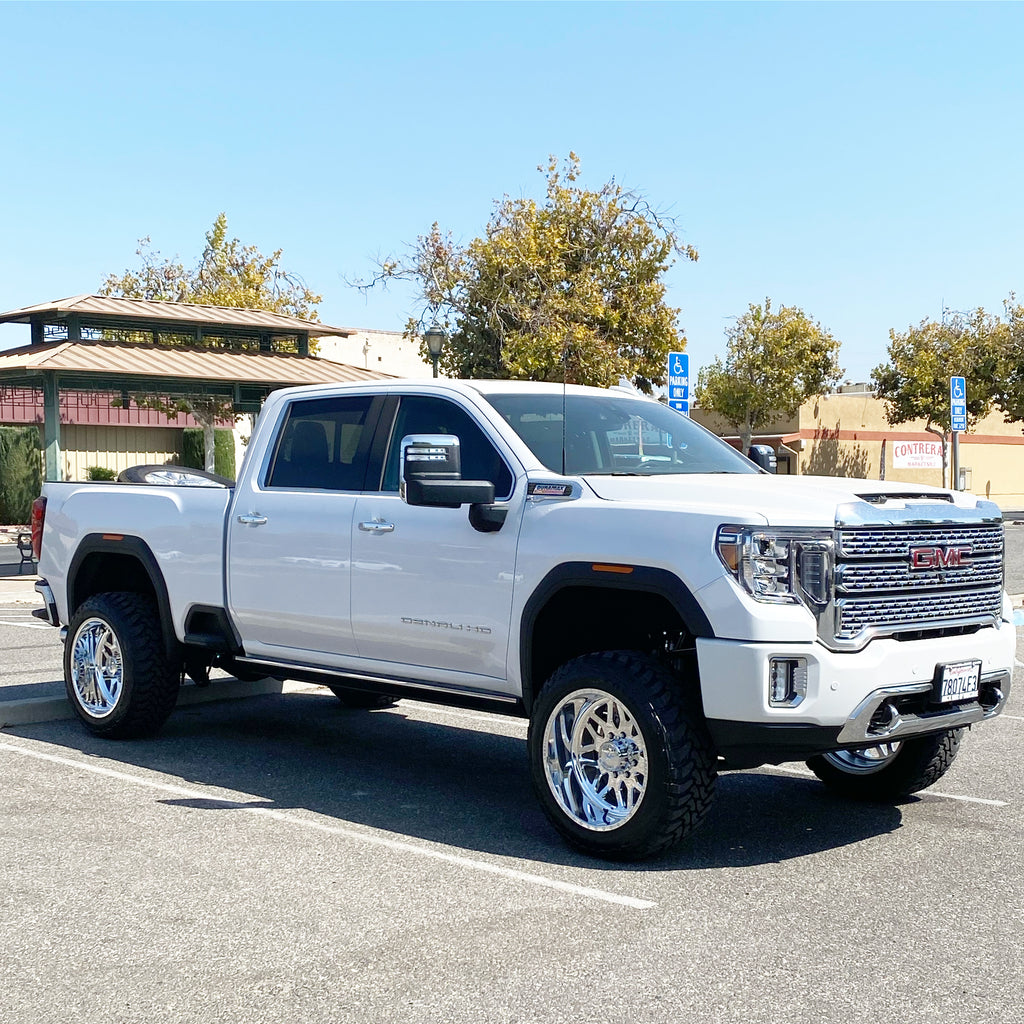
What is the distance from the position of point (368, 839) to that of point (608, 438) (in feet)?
7.70

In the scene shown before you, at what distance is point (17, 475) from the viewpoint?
3634cm

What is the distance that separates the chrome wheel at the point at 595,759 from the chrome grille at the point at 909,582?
3.33 ft

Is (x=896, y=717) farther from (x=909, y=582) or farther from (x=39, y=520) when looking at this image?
(x=39, y=520)

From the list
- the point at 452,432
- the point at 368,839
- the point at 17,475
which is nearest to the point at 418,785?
the point at 368,839

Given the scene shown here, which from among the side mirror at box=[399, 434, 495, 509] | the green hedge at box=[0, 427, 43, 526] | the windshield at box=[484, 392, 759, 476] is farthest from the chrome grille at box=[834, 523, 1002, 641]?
the green hedge at box=[0, 427, 43, 526]

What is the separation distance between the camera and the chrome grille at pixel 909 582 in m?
5.59

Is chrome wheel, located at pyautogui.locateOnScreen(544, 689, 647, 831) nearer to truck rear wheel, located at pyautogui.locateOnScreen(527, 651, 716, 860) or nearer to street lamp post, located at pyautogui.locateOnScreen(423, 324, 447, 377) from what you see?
truck rear wheel, located at pyautogui.locateOnScreen(527, 651, 716, 860)

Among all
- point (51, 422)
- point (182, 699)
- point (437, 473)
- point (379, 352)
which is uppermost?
point (379, 352)

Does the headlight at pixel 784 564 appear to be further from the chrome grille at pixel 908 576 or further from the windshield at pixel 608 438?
the windshield at pixel 608 438

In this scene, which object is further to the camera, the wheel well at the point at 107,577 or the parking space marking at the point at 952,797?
the wheel well at the point at 107,577

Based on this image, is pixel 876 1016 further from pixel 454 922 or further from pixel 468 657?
pixel 468 657

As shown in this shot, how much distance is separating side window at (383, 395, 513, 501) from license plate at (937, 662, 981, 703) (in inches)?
84.3

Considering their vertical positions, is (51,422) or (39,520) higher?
(51,422)

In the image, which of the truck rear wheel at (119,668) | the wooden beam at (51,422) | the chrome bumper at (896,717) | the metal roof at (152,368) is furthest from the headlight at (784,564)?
the wooden beam at (51,422)
